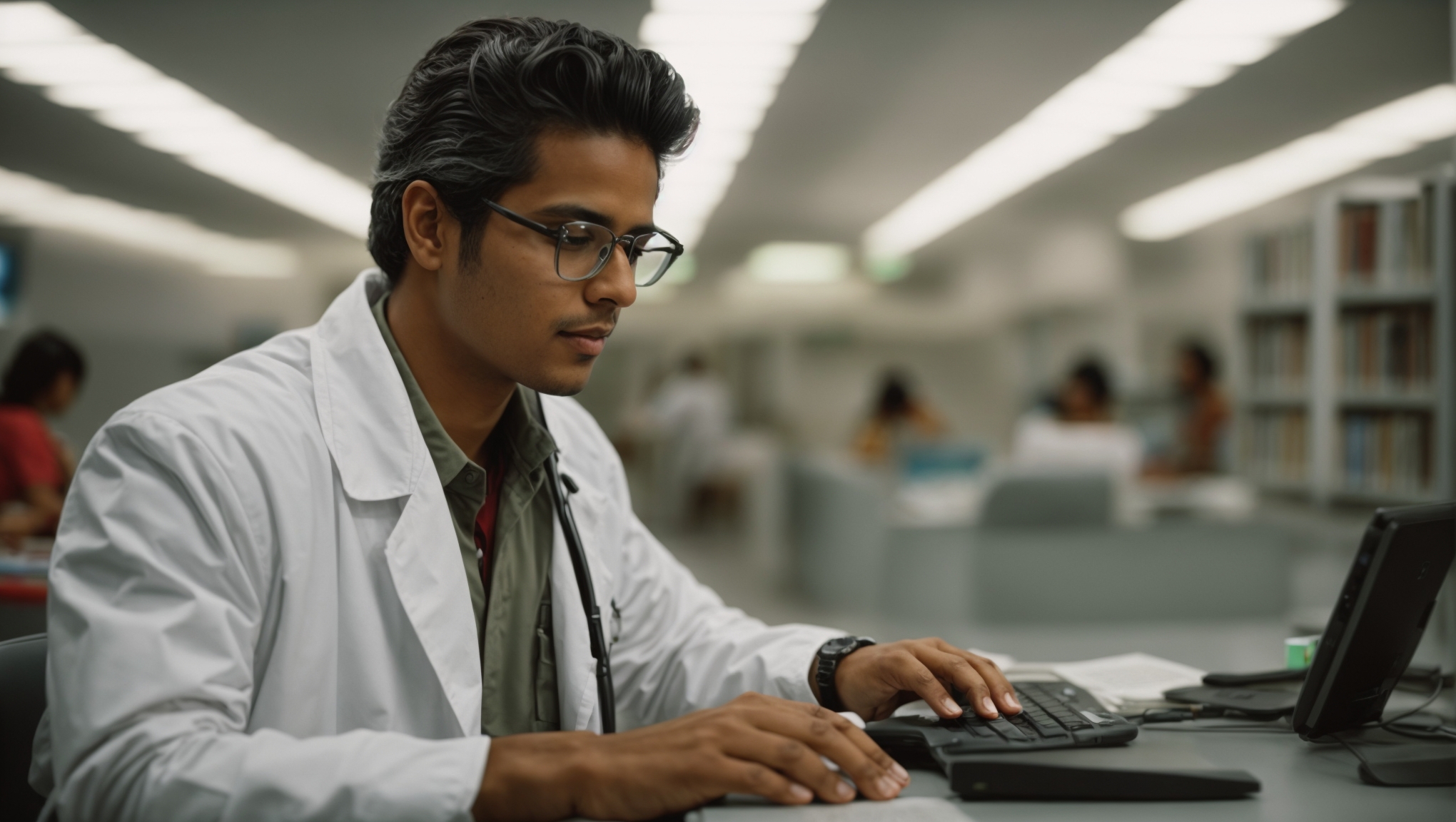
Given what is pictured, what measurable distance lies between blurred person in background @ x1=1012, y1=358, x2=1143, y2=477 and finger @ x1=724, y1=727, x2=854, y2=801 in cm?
332

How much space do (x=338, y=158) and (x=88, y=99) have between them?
4.53 ft

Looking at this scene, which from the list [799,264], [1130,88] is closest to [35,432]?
[1130,88]

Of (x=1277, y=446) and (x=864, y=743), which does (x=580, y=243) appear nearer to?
(x=864, y=743)

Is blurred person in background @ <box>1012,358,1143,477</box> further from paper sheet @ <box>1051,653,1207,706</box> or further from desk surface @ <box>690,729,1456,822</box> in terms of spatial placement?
desk surface @ <box>690,729,1456,822</box>

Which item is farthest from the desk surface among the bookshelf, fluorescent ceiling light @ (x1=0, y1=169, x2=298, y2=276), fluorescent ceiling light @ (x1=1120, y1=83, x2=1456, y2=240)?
fluorescent ceiling light @ (x1=0, y1=169, x2=298, y2=276)

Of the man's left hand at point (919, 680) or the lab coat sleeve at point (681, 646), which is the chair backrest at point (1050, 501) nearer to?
the lab coat sleeve at point (681, 646)

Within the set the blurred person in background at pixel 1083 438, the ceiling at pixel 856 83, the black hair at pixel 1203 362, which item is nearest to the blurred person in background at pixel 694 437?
the ceiling at pixel 856 83

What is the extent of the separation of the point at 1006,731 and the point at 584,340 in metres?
0.62

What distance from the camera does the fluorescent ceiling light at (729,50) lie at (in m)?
3.99

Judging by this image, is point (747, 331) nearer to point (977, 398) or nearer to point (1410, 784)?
point (977, 398)

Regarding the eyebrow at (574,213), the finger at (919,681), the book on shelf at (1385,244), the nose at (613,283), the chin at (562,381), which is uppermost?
the book on shelf at (1385,244)

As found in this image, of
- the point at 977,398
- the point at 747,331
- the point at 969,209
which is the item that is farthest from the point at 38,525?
the point at 977,398

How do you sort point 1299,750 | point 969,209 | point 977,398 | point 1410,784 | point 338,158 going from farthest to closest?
point 977,398 < point 969,209 < point 338,158 < point 1299,750 < point 1410,784

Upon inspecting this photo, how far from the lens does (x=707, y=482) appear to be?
31.4 feet
